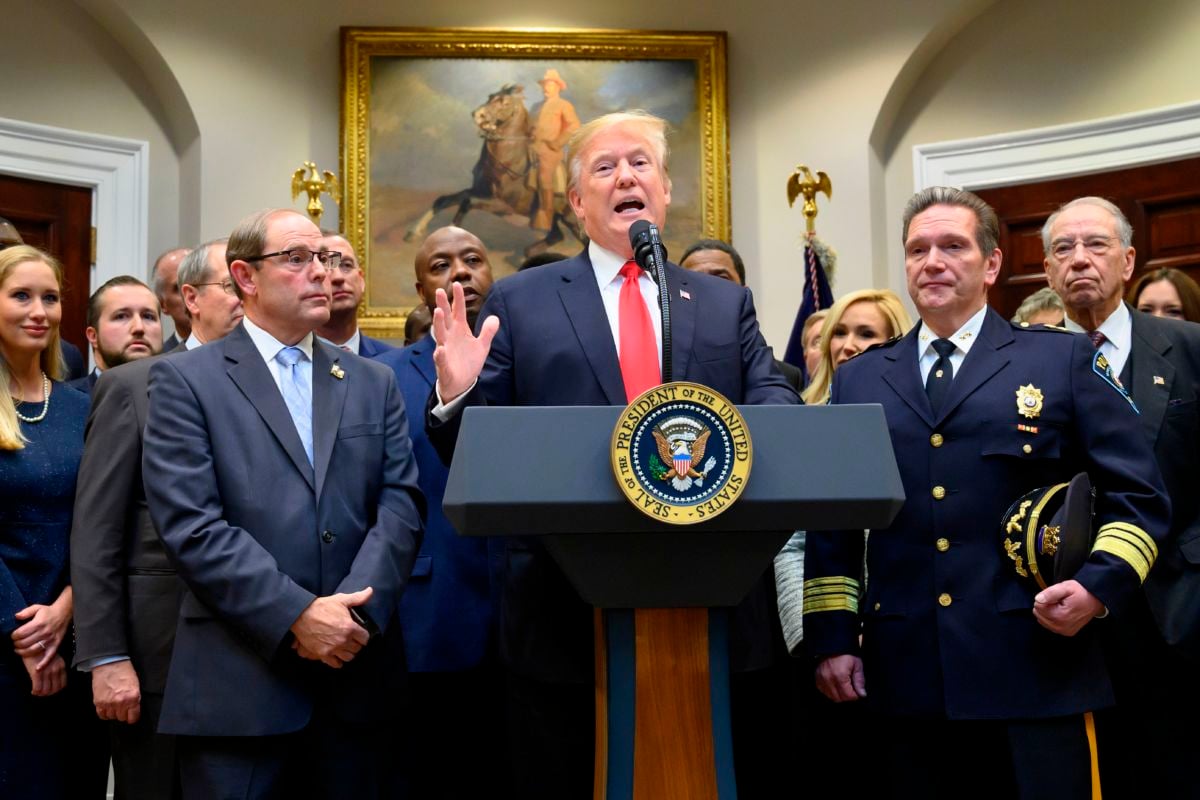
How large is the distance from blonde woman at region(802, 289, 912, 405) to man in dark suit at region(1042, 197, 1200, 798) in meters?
0.60

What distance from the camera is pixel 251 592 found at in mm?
2529

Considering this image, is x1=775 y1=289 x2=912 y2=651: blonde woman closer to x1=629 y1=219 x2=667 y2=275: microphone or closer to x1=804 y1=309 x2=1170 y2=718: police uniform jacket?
x1=804 y1=309 x2=1170 y2=718: police uniform jacket

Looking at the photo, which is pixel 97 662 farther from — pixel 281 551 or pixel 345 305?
pixel 345 305

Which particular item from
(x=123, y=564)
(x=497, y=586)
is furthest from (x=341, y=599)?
(x=123, y=564)

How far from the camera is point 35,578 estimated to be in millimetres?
3209

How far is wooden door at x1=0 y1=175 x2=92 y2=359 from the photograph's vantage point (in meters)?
6.27

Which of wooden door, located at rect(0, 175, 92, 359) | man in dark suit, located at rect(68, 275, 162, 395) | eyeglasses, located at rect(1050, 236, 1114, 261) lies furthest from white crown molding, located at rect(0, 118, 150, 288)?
eyeglasses, located at rect(1050, 236, 1114, 261)

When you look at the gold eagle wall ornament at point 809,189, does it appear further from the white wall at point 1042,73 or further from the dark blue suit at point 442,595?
the dark blue suit at point 442,595

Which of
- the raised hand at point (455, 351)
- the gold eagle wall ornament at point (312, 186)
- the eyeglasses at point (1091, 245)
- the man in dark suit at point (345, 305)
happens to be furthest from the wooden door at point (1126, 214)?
the raised hand at point (455, 351)

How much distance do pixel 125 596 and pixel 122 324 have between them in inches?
50.3

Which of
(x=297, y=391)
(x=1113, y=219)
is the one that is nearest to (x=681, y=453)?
(x=297, y=391)

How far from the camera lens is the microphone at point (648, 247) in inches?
85.8

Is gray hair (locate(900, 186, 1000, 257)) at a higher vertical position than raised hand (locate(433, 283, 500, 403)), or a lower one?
higher

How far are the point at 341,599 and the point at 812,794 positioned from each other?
156 cm
